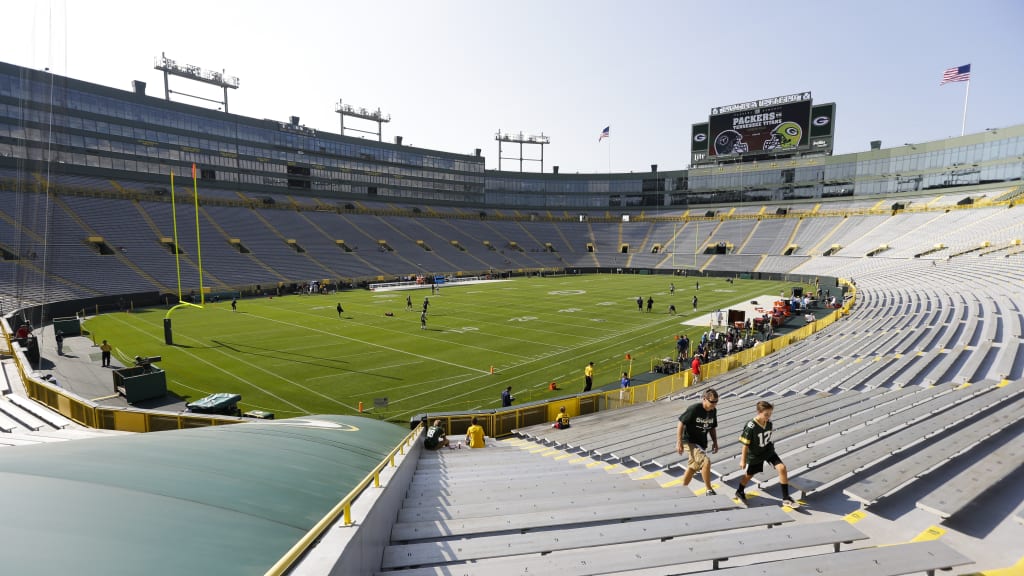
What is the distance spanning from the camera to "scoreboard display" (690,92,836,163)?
7081 centimetres

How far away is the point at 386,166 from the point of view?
84.3m

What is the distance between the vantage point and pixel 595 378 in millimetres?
20078

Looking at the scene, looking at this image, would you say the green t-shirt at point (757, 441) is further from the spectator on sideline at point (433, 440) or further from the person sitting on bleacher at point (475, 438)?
the spectator on sideline at point (433, 440)

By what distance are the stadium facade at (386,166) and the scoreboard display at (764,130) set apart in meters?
8.84

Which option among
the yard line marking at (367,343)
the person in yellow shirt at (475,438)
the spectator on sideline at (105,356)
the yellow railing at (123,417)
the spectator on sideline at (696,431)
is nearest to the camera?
the spectator on sideline at (696,431)

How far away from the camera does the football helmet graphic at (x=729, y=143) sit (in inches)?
3051

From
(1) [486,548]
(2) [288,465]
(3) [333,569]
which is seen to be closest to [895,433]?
(1) [486,548]

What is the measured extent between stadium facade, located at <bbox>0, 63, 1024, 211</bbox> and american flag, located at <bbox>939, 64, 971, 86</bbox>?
19.2 m

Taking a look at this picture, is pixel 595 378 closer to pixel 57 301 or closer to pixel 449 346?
pixel 449 346

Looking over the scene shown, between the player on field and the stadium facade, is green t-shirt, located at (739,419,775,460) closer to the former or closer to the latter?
the player on field

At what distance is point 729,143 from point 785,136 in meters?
8.31

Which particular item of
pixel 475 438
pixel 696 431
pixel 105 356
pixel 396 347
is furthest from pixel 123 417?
pixel 396 347

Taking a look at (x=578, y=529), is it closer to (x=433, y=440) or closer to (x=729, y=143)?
(x=433, y=440)

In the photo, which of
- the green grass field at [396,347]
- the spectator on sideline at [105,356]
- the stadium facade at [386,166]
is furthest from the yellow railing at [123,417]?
the stadium facade at [386,166]
